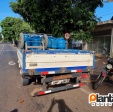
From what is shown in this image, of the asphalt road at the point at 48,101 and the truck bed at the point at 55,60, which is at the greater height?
the truck bed at the point at 55,60

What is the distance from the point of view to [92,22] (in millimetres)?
11445

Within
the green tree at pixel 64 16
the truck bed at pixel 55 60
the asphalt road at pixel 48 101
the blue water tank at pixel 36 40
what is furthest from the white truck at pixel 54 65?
the green tree at pixel 64 16

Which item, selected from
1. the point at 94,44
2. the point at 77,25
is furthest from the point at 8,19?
the point at 77,25

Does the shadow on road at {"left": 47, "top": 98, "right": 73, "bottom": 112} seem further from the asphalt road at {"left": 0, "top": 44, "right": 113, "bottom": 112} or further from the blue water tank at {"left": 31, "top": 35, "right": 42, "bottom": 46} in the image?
the blue water tank at {"left": 31, "top": 35, "right": 42, "bottom": 46}

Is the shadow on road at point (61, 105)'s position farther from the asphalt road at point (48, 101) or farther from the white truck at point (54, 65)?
the white truck at point (54, 65)

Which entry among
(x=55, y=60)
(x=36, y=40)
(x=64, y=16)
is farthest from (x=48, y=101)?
(x=64, y=16)

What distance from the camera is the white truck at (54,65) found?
14.2ft

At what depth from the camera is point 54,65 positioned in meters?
4.61
